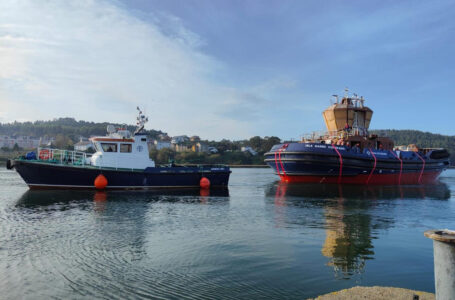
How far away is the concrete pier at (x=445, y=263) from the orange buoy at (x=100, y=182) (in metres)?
22.8

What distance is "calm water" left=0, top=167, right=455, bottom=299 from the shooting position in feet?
22.4

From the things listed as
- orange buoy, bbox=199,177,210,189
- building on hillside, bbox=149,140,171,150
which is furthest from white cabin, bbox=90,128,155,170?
building on hillside, bbox=149,140,171,150

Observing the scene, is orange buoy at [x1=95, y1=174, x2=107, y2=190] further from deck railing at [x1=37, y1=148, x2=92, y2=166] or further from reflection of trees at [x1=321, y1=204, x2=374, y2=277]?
reflection of trees at [x1=321, y1=204, x2=374, y2=277]

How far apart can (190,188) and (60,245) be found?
17.5 metres

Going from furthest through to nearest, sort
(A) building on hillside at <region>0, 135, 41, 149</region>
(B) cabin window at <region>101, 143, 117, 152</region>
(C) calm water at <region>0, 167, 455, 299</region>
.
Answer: (A) building on hillside at <region>0, 135, 41, 149</region> < (B) cabin window at <region>101, 143, 117, 152</region> < (C) calm water at <region>0, 167, 455, 299</region>

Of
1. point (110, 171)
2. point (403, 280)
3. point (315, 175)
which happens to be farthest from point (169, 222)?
point (315, 175)

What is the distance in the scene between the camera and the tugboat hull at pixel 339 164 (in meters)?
31.6

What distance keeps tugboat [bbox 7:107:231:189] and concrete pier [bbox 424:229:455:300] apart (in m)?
22.8

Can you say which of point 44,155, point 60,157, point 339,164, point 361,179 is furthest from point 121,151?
point 361,179

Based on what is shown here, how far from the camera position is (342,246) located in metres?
10.1

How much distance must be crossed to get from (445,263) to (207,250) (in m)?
6.66

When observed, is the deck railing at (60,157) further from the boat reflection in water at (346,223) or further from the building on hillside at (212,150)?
the building on hillside at (212,150)

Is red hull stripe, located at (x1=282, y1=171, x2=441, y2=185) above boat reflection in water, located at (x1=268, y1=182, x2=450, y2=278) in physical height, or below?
above

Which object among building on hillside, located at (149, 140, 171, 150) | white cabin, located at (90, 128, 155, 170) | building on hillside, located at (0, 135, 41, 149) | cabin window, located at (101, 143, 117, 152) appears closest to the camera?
white cabin, located at (90, 128, 155, 170)
